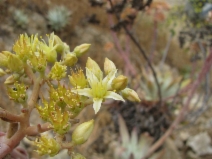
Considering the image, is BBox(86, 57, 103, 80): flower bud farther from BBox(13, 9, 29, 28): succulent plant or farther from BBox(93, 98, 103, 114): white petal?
BBox(13, 9, 29, 28): succulent plant

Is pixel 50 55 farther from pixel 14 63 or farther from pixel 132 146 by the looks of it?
pixel 132 146

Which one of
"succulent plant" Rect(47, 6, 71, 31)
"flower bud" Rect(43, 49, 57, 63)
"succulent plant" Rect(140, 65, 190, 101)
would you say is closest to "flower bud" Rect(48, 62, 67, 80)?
"flower bud" Rect(43, 49, 57, 63)

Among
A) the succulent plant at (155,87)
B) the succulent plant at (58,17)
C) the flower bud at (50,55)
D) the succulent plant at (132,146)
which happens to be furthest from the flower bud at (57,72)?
the succulent plant at (58,17)

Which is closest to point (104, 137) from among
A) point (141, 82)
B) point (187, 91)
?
point (141, 82)

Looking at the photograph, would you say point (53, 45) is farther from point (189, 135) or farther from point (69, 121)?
point (189, 135)

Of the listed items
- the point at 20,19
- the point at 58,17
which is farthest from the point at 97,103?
the point at 58,17

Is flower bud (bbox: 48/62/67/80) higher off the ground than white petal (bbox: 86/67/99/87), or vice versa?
flower bud (bbox: 48/62/67/80)

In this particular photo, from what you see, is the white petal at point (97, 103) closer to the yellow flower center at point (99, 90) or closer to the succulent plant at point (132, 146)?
the yellow flower center at point (99, 90)

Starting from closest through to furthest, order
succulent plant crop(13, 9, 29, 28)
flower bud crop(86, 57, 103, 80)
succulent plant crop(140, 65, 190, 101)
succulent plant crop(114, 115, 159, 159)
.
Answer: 1. flower bud crop(86, 57, 103, 80)
2. succulent plant crop(114, 115, 159, 159)
3. succulent plant crop(140, 65, 190, 101)
4. succulent plant crop(13, 9, 29, 28)
